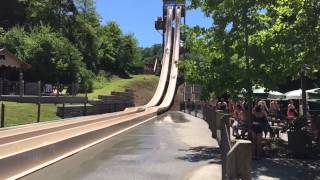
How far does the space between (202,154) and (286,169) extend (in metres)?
3.91

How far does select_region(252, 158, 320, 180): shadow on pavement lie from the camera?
13.3 meters

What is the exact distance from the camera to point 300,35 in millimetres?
14430

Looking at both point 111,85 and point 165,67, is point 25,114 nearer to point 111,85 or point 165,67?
point 111,85

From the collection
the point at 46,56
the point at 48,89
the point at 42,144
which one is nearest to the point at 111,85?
the point at 46,56

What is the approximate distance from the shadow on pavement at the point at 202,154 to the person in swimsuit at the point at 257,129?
1043 mm

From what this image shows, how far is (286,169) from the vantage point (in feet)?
47.2

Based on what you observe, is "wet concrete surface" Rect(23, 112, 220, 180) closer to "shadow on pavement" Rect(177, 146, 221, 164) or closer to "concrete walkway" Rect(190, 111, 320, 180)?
"shadow on pavement" Rect(177, 146, 221, 164)

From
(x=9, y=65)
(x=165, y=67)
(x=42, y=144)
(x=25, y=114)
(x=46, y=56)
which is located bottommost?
(x=42, y=144)

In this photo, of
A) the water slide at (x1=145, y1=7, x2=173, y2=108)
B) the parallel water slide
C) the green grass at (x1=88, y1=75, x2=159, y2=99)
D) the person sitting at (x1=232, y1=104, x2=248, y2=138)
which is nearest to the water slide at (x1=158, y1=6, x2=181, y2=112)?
the water slide at (x1=145, y1=7, x2=173, y2=108)

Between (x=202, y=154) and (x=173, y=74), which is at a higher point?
(x=173, y=74)

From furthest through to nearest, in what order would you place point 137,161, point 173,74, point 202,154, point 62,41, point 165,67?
point 165,67, point 173,74, point 62,41, point 202,154, point 137,161

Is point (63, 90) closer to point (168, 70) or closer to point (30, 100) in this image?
point (30, 100)

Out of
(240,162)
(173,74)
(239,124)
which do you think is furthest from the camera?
(173,74)

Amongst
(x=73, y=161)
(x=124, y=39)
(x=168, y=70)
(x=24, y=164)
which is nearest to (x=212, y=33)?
(x=73, y=161)
